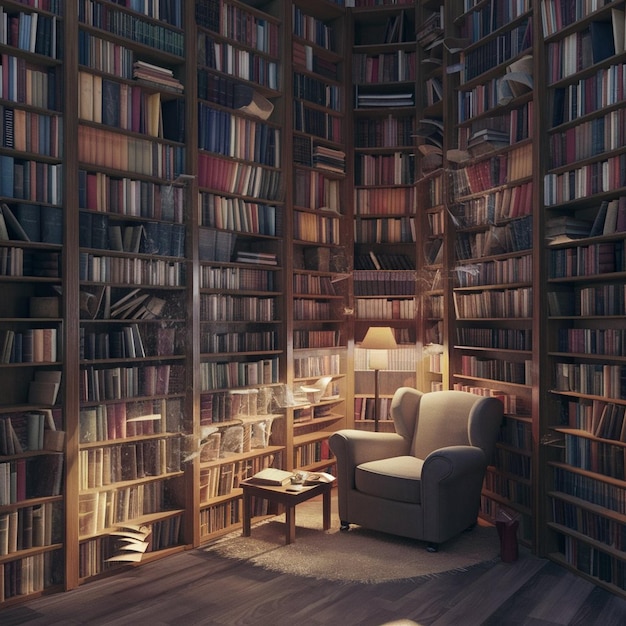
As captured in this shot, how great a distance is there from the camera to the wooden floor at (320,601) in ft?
10.8

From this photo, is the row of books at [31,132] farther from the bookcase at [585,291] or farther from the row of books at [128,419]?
the bookcase at [585,291]

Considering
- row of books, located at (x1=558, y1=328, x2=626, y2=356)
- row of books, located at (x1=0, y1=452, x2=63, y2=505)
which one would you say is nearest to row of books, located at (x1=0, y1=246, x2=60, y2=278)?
row of books, located at (x1=0, y1=452, x2=63, y2=505)

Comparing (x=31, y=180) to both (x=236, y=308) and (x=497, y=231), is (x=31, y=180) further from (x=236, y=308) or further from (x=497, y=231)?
(x=497, y=231)

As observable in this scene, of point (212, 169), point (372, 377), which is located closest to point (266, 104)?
point (212, 169)

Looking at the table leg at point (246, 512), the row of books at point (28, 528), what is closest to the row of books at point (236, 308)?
the table leg at point (246, 512)

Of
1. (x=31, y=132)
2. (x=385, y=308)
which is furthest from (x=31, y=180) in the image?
(x=385, y=308)

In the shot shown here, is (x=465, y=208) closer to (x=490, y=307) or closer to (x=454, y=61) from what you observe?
(x=490, y=307)

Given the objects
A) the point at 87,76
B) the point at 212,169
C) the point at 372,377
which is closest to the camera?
the point at 87,76

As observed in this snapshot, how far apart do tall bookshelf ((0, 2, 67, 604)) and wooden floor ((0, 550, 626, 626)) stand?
32 centimetres

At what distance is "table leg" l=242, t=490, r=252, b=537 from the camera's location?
443cm

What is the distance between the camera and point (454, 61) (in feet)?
16.5

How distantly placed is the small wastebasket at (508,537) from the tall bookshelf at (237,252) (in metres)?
1.67

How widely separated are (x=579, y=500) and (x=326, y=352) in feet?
7.24

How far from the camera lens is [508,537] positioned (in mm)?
4016
